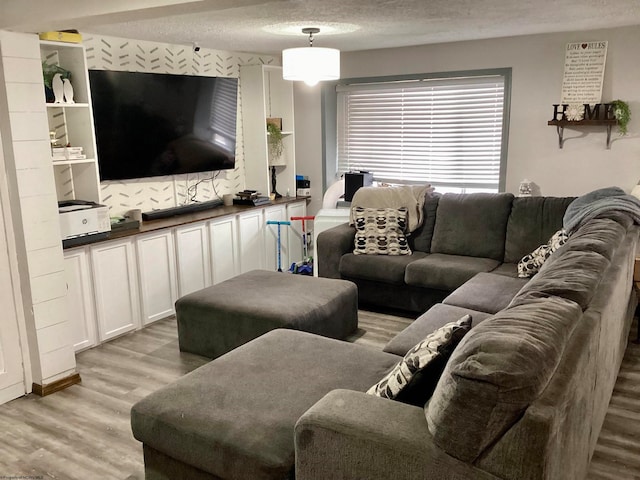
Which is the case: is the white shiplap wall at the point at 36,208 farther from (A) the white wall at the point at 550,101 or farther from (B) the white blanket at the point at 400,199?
(A) the white wall at the point at 550,101

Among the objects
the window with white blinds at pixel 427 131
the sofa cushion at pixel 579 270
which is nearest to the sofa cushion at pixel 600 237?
Answer: the sofa cushion at pixel 579 270

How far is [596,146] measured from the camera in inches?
183

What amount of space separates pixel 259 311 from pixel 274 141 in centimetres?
265

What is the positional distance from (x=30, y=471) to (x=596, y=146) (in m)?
4.49

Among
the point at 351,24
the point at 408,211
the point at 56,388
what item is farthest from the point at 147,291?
the point at 351,24

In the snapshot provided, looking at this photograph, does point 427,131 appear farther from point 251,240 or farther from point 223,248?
point 223,248

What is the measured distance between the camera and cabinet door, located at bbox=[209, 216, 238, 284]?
492cm

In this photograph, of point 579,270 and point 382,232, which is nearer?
point 579,270

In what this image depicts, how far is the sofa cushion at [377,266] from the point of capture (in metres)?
4.36

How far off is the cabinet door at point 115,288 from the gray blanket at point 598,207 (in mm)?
3052

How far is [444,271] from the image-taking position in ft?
13.6

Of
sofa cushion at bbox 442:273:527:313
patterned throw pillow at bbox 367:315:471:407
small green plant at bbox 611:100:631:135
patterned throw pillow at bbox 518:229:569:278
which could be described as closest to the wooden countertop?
sofa cushion at bbox 442:273:527:313

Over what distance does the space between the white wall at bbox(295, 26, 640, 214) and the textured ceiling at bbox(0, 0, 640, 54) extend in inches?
7.7

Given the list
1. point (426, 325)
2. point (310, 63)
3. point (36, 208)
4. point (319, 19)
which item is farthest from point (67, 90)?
point (426, 325)
